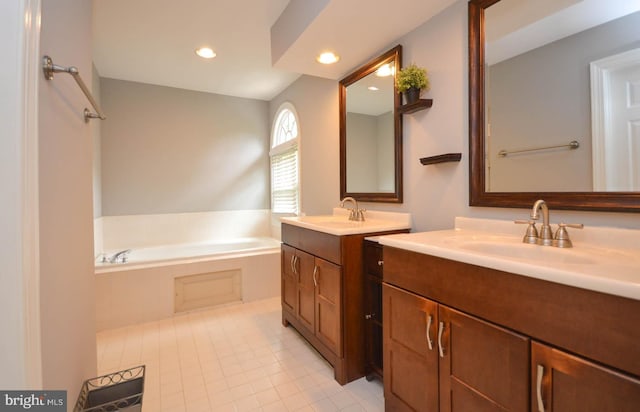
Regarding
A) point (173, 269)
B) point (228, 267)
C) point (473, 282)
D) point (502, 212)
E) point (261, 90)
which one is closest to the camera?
point (473, 282)

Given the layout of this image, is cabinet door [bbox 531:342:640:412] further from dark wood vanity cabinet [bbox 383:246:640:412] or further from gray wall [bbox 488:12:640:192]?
gray wall [bbox 488:12:640:192]

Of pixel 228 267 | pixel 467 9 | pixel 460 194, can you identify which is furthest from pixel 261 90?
pixel 460 194

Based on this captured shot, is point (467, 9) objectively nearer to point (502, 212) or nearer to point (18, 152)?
point (502, 212)

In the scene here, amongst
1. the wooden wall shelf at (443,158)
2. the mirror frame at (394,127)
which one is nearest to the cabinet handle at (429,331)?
the wooden wall shelf at (443,158)

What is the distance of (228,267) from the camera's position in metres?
2.99

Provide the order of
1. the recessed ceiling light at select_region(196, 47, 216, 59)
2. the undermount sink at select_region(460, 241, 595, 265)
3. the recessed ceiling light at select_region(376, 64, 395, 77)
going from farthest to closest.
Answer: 1. the recessed ceiling light at select_region(196, 47, 216, 59)
2. the recessed ceiling light at select_region(376, 64, 395, 77)
3. the undermount sink at select_region(460, 241, 595, 265)

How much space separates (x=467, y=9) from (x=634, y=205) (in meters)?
1.17

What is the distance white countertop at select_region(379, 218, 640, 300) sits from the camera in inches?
28.1

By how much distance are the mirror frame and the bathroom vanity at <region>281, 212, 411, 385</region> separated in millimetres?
201

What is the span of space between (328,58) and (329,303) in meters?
1.70

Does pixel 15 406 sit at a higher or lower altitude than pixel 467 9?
lower

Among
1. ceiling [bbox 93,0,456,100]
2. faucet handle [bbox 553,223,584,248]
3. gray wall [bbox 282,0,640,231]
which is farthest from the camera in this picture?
ceiling [bbox 93,0,456,100]

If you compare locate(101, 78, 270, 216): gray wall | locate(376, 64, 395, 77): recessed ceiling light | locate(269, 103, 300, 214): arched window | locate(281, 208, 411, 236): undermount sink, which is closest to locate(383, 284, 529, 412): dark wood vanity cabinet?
locate(281, 208, 411, 236): undermount sink

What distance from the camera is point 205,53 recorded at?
2.71m
